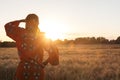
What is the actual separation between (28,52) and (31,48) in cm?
8

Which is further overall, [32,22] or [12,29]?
[12,29]

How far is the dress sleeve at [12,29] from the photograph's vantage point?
5.89m

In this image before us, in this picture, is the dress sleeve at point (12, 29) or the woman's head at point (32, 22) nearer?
the woman's head at point (32, 22)

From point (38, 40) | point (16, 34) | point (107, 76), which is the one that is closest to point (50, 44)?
point (38, 40)

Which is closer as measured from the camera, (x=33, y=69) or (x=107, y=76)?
(x=33, y=69)

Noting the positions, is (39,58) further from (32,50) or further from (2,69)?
(2,69)

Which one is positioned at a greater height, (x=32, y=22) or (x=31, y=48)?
(x=32, y=22)

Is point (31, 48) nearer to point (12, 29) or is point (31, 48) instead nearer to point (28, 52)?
point (28, 52)

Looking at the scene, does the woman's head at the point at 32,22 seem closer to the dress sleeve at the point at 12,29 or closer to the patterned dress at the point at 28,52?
the patterned dress at the point at 28,52

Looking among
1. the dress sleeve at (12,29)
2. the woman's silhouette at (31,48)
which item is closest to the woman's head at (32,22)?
the woman's silhouette at (31,48)

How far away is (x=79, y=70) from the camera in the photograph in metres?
15.4

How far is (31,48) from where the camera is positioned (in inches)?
230

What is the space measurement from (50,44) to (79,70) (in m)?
9.73

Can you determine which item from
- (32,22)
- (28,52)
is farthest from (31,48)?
(32,22)
